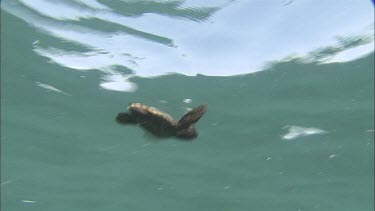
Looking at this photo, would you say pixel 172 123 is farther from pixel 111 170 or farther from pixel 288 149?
pixel 111 170

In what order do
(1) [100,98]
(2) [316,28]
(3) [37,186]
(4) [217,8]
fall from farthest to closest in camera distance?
1. (3) [37,186]
2. (1) [100,98]
3. (2) [316,28]
4. (4) [217,8]

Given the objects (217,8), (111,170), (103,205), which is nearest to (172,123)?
(217,8)

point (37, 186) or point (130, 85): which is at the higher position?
point (130, 85)

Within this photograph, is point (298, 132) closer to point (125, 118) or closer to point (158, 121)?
point (158, 121)

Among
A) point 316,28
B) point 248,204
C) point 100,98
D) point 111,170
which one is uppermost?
point 316,28

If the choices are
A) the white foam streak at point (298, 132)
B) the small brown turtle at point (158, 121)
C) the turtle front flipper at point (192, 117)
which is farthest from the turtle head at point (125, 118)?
the white foam streak at point (298, 132)

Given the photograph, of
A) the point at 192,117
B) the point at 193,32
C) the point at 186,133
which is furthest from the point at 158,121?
the point at 193,32
